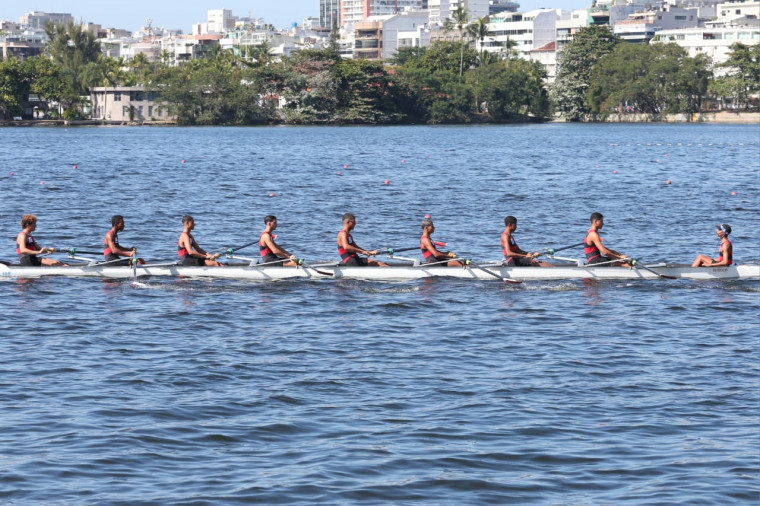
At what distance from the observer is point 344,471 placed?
15.2 meters

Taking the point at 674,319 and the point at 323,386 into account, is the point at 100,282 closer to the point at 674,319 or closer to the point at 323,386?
the point at 323,386

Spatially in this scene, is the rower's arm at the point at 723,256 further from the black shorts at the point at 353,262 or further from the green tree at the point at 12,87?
the green tree at the point at 12,87

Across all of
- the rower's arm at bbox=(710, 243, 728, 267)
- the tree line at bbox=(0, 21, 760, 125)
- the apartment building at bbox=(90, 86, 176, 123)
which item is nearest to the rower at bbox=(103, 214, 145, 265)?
the rower's arm at bbox=(710, 243, 728, 267)

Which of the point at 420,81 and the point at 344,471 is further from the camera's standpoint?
the point at 420,81

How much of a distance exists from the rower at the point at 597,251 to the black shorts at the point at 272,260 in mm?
8049

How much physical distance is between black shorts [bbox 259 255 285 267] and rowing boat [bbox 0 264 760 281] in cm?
12

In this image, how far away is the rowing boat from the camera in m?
28.9

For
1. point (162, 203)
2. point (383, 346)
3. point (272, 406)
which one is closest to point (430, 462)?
point (272, 406)

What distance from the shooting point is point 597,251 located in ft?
95.3

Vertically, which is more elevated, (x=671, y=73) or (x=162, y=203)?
(x=671, y=73)

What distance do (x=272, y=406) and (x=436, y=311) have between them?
8569mm

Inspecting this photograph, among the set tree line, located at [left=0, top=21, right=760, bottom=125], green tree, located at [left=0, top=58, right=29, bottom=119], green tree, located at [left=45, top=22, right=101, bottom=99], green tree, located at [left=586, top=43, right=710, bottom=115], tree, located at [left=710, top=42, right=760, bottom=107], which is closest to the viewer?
tree line, located at [left=0, top=21, right=760, bottom=125]

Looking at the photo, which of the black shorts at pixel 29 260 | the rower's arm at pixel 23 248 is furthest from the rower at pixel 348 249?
the black shorts at pixel 29 260

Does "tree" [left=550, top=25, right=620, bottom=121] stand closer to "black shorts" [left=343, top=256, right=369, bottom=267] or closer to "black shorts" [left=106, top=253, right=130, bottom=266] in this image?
"black shorts" [left=343, top=256, right=369, bottom=267]
